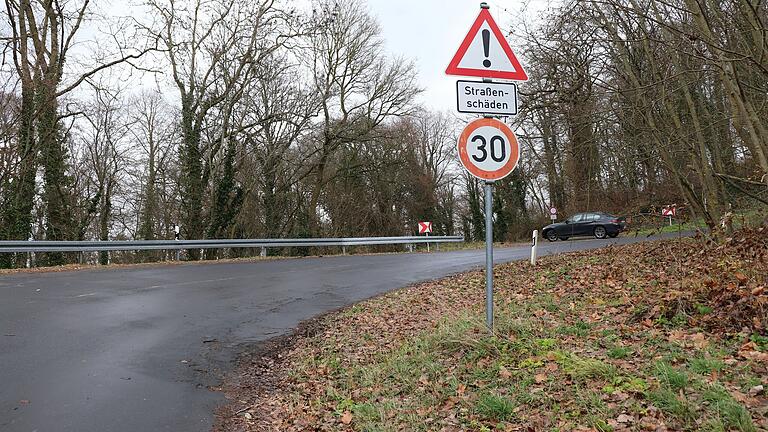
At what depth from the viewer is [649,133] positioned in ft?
39.8

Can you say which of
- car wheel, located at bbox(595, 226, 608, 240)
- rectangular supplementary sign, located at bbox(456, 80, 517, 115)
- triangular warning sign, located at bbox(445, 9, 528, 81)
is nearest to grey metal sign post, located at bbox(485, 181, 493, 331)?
rectangular supplementary sign, located at bbox(456, 80, 517, 115)

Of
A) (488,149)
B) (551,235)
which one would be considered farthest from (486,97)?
(551,235)

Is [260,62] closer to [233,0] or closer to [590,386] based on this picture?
[233,0]

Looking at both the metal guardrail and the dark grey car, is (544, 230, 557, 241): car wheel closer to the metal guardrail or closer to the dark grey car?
the dark grey car

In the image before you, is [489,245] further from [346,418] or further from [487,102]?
[346,418]

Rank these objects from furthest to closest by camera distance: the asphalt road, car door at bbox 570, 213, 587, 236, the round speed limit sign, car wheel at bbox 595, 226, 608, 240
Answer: car door at bbox 570, 213, 587, 236
car wheel at bbox 595, 226, 608, 240
the round speed limit sign
the asphalt road

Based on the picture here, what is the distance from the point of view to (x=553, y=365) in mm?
4711

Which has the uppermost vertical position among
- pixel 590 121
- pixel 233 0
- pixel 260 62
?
→ pixel 233 0

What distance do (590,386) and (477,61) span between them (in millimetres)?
3076

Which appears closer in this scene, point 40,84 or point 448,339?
point 448,339

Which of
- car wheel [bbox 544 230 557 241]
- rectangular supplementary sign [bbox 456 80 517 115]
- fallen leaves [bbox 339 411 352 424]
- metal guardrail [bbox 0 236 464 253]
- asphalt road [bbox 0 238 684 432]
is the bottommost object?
fallen leaves [bbox 339 411 352 424]

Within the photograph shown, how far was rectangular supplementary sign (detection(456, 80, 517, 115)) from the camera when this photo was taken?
5.38 metres

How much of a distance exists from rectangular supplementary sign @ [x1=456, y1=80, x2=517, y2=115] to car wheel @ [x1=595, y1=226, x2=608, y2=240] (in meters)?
26.0

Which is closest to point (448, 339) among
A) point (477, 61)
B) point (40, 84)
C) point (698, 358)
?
point (698, 358)
